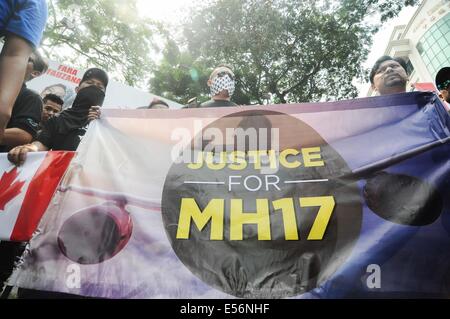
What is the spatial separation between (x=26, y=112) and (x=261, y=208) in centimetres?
187

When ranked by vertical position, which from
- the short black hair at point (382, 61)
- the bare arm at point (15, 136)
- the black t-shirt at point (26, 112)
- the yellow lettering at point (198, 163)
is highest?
the short black hair at point (382, 61)

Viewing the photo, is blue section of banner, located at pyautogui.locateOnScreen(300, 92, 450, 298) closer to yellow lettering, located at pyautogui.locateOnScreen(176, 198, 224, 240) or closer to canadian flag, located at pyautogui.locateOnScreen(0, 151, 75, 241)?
yellow lettering, located at pyautogui.locateOnScreen(176, 198, 224, 240)

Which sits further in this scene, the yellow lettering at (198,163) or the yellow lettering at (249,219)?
the yellow lettering at (198,163)

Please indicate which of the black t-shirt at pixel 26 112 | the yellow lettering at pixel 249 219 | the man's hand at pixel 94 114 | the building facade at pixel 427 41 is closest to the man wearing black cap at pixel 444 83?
the yellow lettering at pixel 249 219

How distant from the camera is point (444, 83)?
3035mm

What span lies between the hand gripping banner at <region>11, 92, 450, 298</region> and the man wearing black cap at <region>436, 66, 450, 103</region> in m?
1.00

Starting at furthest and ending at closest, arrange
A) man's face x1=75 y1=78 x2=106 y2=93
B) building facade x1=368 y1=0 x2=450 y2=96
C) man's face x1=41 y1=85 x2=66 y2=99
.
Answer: building facade x1=368 y1=0 x2=450 y2=96, man's face x1=41 y1=85 x2=66 y2=99, man's face x1=75 y1=78 x2=106 y2=93

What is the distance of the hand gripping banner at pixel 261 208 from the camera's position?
1709mm

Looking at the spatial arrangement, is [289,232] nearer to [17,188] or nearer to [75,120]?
[17,188]

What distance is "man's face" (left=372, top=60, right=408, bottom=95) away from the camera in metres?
2.73

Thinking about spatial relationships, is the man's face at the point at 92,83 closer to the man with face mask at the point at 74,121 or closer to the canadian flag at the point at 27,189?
the man with face mask at the point at 74,121

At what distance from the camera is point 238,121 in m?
2.44

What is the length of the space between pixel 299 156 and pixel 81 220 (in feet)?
4.79

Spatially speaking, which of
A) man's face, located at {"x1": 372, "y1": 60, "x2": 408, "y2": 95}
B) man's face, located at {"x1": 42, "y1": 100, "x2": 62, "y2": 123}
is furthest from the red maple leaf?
man's face, located at {"x1": 372, "y1": 60, "x2": 408, "y2": 95}
